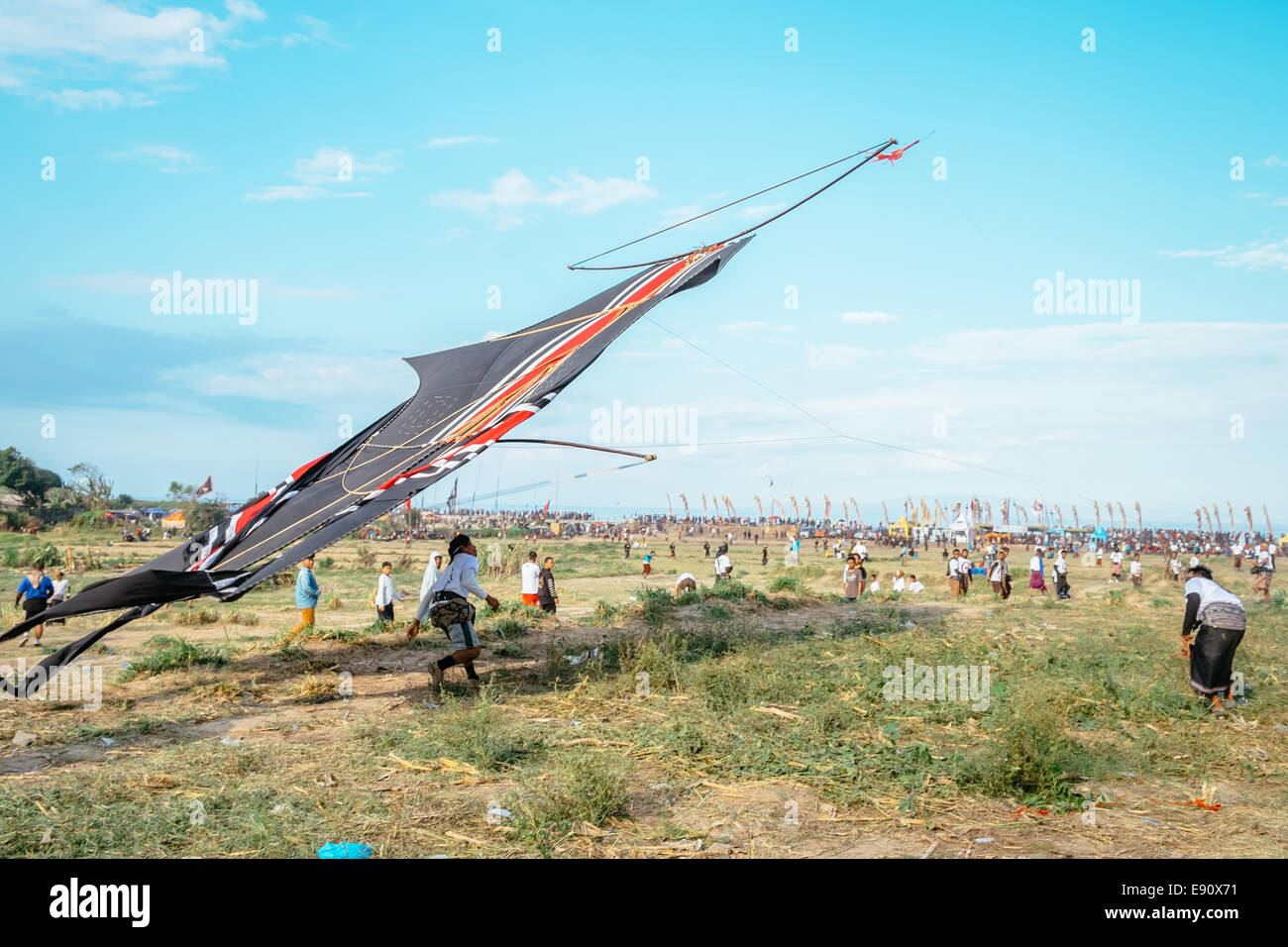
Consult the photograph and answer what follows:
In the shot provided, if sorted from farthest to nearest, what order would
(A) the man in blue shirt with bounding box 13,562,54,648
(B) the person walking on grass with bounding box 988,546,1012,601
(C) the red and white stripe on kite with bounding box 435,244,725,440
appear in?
(B) the person walking on grass with bounding box 988,546,1012,601 < (A) the man in blue shirt with bounding box 13,562,54,648 < (C) the red and white stripe on kite with bounding box 435,244,725,440

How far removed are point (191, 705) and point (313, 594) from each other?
556 centimetres

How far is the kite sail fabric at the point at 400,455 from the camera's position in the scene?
Answer: 8.49m

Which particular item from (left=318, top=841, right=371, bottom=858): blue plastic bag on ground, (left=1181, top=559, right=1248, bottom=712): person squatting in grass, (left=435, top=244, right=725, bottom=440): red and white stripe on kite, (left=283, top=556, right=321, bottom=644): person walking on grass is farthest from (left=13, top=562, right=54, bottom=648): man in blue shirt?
(left=1181, top=559, right=1248, bottom=712): person squatting in grass

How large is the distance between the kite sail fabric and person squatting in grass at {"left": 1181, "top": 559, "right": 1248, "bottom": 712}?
7742mm

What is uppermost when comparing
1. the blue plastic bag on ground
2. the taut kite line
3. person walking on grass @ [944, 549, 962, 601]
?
the taut kite line

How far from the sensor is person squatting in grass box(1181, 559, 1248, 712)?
30.4 feet

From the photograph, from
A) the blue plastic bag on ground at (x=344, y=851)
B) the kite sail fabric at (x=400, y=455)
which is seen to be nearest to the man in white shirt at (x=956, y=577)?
the kite sail fabric at (x=400, y=455)

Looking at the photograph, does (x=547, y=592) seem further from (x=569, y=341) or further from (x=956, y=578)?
(x=956, y=578)

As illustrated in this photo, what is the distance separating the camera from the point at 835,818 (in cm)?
612

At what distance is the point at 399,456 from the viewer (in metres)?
10.9

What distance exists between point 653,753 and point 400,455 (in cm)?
538

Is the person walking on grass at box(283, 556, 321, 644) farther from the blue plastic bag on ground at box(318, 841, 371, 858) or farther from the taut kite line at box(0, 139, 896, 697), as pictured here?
the blue plastic bag on ground at box(318, 841, 371, 858)
